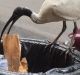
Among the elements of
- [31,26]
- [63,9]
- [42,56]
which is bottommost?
[31,26]

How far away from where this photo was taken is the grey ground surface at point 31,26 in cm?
620

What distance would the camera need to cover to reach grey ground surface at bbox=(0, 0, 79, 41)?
6.20 m

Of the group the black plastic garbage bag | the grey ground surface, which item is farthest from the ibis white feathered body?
the grey ground surface

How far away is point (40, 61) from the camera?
3285mm

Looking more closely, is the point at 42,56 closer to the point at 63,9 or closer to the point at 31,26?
the point at 63,9

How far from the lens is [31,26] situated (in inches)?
265

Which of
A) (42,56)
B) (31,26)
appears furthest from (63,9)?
(31,26)

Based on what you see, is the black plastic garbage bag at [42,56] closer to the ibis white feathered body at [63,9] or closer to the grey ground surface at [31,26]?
the ibis white feathered body at [63,9]

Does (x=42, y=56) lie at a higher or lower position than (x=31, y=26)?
higher

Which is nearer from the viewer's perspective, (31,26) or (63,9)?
(63,9)

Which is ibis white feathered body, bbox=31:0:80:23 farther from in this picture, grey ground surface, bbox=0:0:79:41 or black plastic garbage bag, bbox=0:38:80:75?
grey ground surface, bbox=0:0:79:41

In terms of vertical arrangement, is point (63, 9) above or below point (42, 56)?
above

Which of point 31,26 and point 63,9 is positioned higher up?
point 63,9

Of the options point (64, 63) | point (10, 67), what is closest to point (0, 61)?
point (10, 67)
